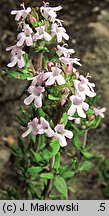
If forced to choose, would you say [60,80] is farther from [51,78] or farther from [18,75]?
[18,75]

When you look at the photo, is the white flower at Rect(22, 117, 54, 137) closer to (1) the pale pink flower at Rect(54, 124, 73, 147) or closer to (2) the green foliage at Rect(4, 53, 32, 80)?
(1) the pale pink flower at Rect(54, 124, 73, 147)

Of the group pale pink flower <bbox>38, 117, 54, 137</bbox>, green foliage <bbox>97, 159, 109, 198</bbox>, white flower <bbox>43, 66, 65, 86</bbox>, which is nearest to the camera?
white flower <bbox>43, 66, 65, 86</bbox>

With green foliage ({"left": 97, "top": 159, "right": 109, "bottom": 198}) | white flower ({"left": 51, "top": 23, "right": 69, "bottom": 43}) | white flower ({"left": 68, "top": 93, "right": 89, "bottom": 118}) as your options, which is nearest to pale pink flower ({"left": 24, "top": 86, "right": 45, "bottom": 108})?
white flower ({"left": 68, "top": 93, "right": 89, "bottom": 118})

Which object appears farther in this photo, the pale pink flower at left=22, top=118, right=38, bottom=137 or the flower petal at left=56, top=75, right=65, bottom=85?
the pale pink flower at left=22, top=118, right=38, bottom=137

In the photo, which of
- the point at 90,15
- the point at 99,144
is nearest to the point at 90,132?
the point at 99,144

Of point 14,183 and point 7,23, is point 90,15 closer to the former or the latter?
point 7,23

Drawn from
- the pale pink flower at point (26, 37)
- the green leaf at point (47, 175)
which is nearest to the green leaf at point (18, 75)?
the pale pink flower at point (26, 37)

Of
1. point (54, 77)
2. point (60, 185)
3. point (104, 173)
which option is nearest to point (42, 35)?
point (54, 77)

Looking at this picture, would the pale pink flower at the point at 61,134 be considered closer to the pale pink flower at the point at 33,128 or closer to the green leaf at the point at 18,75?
the pale pink flower at the point at 33,128
